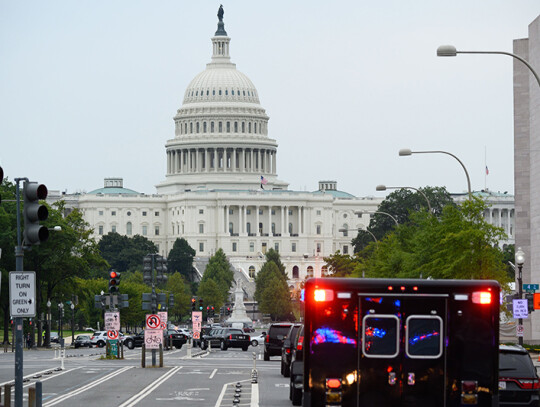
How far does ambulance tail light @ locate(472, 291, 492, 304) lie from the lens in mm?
20922

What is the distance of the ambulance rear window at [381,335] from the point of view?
68.4ft

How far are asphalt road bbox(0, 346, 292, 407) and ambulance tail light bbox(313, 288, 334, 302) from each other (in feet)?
34.6

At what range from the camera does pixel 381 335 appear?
2095cm

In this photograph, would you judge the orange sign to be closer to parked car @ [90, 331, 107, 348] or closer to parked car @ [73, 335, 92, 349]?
parked car @ [73, 335, 92, 349]

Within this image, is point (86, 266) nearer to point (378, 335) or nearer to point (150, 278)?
point (150, 278)

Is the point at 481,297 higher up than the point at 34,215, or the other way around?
the point at 34,215

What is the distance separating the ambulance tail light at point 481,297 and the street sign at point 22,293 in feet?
23.8

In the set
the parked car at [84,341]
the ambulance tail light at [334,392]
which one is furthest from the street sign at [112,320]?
the parked car at [84,341]

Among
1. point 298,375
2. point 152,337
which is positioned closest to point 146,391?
point 298,375

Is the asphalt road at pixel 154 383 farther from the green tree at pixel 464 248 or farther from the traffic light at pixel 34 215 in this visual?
the traffic light at pixel 34 215

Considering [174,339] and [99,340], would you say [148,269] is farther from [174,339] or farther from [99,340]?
[99,340]

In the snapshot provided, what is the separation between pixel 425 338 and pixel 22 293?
22.4 ft

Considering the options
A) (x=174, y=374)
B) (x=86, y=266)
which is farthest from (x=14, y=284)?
(x=86, y=266)

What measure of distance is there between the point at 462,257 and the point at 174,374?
47.2 ft
